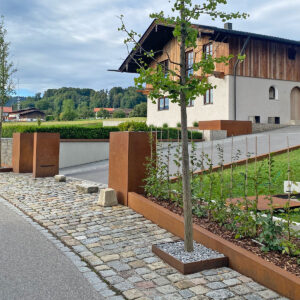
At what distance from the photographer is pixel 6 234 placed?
19.5 ft

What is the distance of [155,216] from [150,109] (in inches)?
1096

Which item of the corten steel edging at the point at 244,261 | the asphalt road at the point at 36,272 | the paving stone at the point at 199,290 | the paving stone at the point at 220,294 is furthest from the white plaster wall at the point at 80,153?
the paving stone at the point at 220,294

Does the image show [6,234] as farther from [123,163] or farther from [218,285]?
[218,285]

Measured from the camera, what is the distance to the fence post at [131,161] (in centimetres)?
777

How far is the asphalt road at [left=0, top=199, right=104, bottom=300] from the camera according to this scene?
372 cm

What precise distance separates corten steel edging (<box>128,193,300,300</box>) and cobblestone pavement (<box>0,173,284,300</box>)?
9 centimetres

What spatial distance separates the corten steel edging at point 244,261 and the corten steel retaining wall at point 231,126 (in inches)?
688

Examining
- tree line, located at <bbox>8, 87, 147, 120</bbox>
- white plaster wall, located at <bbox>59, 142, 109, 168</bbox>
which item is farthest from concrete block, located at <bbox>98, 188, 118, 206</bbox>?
tree line, located at <bbox>8, 87, 147, 120</bbox>

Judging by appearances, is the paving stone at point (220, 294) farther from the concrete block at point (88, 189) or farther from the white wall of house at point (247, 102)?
the white wall of house at point (247, 102)

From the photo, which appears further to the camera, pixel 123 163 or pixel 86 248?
pixel 123 163

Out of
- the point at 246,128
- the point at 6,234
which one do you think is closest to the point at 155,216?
the point at 6,234

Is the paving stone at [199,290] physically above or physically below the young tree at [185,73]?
below

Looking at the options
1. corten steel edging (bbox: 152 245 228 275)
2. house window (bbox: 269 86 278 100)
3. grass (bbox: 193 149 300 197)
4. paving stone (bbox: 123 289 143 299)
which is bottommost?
paving stone (bbox: 123 289 143 299)

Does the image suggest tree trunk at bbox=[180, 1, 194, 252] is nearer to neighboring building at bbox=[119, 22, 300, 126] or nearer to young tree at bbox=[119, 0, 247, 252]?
young tree at bbox=[119, 0, 247, 252]
